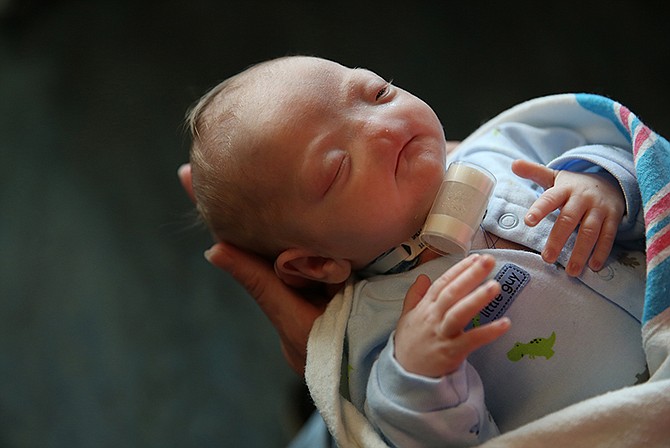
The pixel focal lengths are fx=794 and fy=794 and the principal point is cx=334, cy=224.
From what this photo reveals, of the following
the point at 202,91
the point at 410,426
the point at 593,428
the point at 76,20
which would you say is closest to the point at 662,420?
the point at 593,428

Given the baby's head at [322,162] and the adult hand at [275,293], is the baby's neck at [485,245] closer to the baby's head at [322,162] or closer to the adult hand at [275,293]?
the baby's head at [322,162]

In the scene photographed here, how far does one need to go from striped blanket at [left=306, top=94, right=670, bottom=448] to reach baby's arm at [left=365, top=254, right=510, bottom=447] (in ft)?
0.15

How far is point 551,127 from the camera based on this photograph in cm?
105

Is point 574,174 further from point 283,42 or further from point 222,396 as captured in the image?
point 283,42

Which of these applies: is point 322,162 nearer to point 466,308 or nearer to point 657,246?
point 466,308

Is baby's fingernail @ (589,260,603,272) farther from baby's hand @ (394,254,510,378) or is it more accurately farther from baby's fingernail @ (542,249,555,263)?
baby's hand @ (394,254,510,378)

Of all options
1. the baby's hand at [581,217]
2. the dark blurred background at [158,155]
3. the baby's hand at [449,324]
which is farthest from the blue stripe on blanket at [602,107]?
the dark blurred background at [158,155]

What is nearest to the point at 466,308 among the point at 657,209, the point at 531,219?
the point at 531,219

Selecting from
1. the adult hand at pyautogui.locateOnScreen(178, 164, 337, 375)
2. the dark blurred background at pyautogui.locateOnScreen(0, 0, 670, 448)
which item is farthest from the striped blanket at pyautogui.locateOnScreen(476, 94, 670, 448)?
the dark blurred background at pyautogui.locateOnScreen(0, 0, 670, 448)

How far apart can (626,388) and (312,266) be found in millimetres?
372

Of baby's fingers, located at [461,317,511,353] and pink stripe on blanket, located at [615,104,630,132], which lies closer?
baby's fingers, located at [461,317,511,353]

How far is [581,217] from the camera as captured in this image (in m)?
0.86

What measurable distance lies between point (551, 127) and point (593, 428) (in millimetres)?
435

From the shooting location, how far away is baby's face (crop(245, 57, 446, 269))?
87 cm
